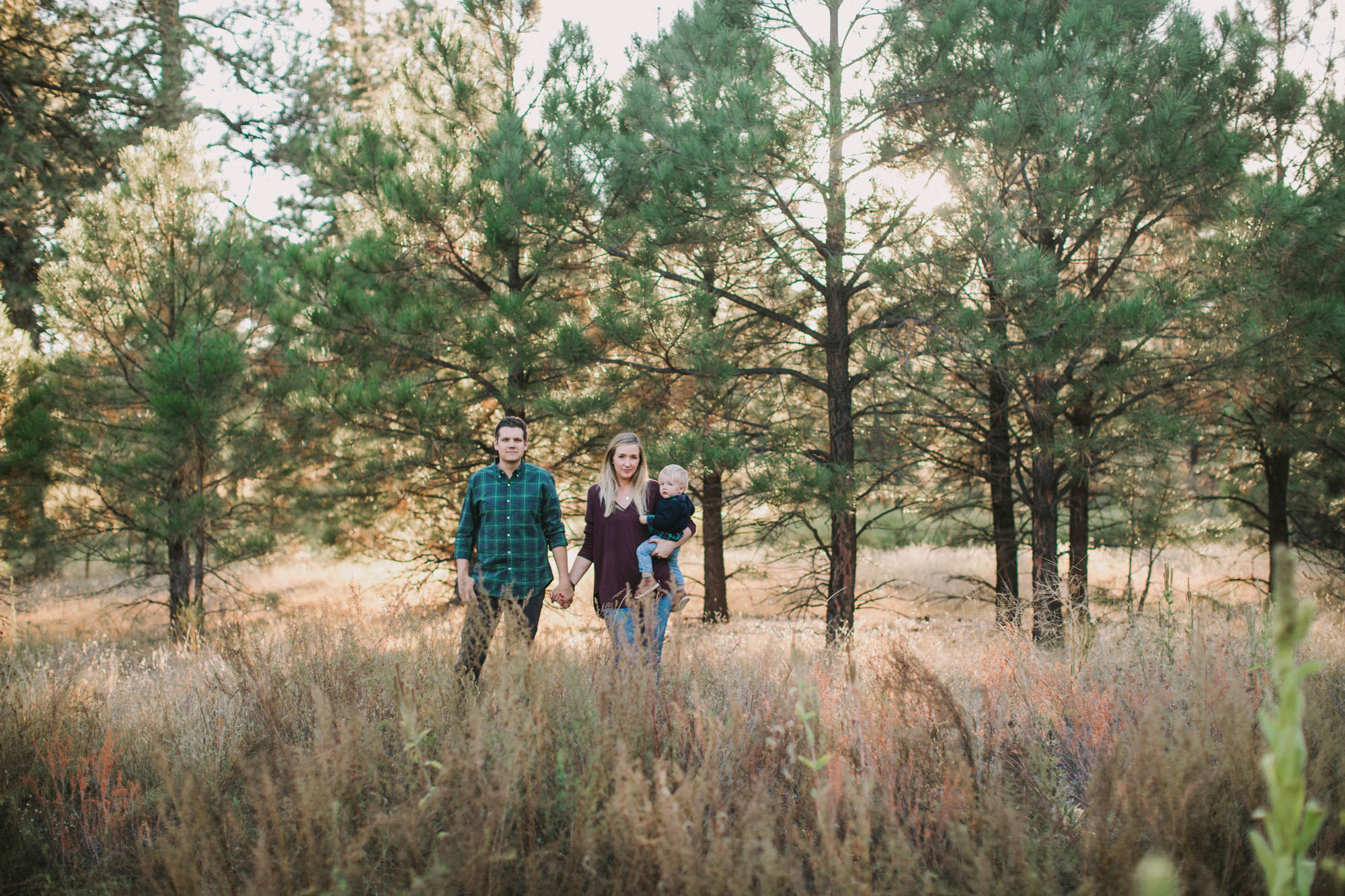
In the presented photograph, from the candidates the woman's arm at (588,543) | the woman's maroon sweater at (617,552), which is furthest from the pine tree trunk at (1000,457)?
the woman's arm at (588,543)

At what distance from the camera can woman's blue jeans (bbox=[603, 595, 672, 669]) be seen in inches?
115

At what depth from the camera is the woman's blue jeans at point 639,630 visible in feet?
9.55

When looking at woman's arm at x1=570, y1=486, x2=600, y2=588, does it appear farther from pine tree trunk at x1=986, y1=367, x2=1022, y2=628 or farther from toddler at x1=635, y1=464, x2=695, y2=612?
pine tree trunk at x1=986, y1=367, x2=1022, y2=628

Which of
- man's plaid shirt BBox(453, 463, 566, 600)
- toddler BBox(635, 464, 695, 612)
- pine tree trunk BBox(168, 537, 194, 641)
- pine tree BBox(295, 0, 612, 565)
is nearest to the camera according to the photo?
toddler BBox(635, 464, 695, 612)

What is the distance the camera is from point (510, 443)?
420 cm

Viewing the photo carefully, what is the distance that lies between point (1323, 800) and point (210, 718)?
4.39 metres

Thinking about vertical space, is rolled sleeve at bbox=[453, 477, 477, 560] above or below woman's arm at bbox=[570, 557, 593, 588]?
above

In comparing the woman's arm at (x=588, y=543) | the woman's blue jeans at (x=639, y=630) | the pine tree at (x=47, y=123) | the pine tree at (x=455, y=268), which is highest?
the pine tree at (x=47, y=123)

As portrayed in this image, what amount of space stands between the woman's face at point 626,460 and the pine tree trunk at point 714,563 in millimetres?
5977

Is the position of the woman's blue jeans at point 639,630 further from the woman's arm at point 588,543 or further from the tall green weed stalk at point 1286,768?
the tall green weed stalk at point 1286,768

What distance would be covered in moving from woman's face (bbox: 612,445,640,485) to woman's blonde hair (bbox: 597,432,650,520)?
0.05 feet

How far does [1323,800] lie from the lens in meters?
2.28

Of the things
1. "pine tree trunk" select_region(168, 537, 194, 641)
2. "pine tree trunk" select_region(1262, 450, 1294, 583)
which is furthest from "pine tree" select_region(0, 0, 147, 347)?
"pine tree trunk" select_region(1262, 450, 1294, 583)

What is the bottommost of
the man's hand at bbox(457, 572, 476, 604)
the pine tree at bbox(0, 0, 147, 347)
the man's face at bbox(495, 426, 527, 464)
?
the man's hand at bbox(457, 572, 476, 604)
